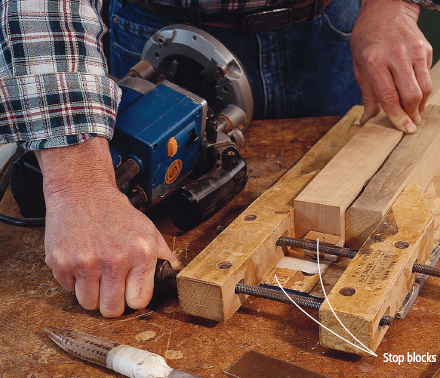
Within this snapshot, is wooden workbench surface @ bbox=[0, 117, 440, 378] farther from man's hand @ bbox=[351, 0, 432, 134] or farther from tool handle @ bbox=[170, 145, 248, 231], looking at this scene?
man's hand @ bbox=[351, 0, 432, 134]

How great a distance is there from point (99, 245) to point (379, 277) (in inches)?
18.4

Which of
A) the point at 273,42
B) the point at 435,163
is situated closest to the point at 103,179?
the point at 435,163

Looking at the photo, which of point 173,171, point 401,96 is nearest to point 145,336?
point 173,171

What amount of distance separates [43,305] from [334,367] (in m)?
0.55

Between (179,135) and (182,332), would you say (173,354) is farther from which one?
(179,135)

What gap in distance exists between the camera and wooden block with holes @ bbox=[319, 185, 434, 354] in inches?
29.6

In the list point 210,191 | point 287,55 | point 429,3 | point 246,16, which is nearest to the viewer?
point 210,191

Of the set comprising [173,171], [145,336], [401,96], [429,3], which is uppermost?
[429,3]

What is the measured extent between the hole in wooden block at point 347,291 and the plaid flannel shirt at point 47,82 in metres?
0.56

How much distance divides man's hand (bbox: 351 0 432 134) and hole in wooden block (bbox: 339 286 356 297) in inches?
25.5

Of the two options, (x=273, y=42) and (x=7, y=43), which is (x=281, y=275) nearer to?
(x=7, y=43)

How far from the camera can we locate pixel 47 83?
3.42 feet

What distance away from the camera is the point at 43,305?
0.97 m

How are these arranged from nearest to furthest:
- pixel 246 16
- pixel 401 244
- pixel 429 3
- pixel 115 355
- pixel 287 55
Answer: pixel 115 355
pixel 401 244
pixel 429 3
pixel 246 16
pixel 287 55
